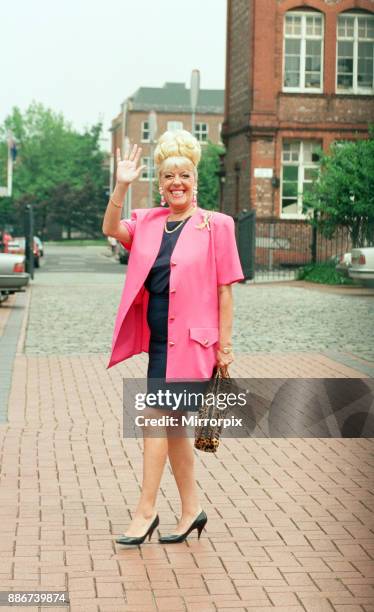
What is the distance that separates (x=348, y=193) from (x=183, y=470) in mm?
27112

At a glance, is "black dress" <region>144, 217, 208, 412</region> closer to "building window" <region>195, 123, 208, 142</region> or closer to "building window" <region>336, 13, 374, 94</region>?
"building window" <region>336, 13, 374, 94</region>

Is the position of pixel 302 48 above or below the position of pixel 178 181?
above

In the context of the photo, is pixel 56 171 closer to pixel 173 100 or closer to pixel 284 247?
pixel 173 100

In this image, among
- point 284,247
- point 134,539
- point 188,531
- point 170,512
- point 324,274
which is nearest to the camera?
point 134,539

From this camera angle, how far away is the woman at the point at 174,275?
5281 mm

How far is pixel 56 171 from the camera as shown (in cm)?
11431

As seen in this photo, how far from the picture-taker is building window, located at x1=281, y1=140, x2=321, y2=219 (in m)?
42.0

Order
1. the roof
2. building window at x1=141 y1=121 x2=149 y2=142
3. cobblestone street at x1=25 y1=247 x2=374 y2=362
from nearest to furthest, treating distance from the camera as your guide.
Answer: cobblestone street at x1=25 y1=247 x2=374 y2=362 → building window at x1=141 y1=121 x2=149 y2=142 → the roof

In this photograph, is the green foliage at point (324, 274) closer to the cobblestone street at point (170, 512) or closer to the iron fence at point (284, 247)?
the iron fence at point (284, 247)

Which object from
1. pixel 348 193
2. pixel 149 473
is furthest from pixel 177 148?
pixel 348 193

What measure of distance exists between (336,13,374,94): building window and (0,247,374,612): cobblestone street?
101ft

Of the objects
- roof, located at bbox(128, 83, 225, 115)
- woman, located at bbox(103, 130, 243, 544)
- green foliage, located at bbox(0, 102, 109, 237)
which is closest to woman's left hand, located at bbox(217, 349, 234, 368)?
woman, located at bbox(103, 130, 243, 544)

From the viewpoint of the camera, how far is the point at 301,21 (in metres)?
41.8

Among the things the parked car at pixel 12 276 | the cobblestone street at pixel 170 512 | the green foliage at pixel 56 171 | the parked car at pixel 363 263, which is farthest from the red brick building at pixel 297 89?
the green foliage at pixel 56 171
